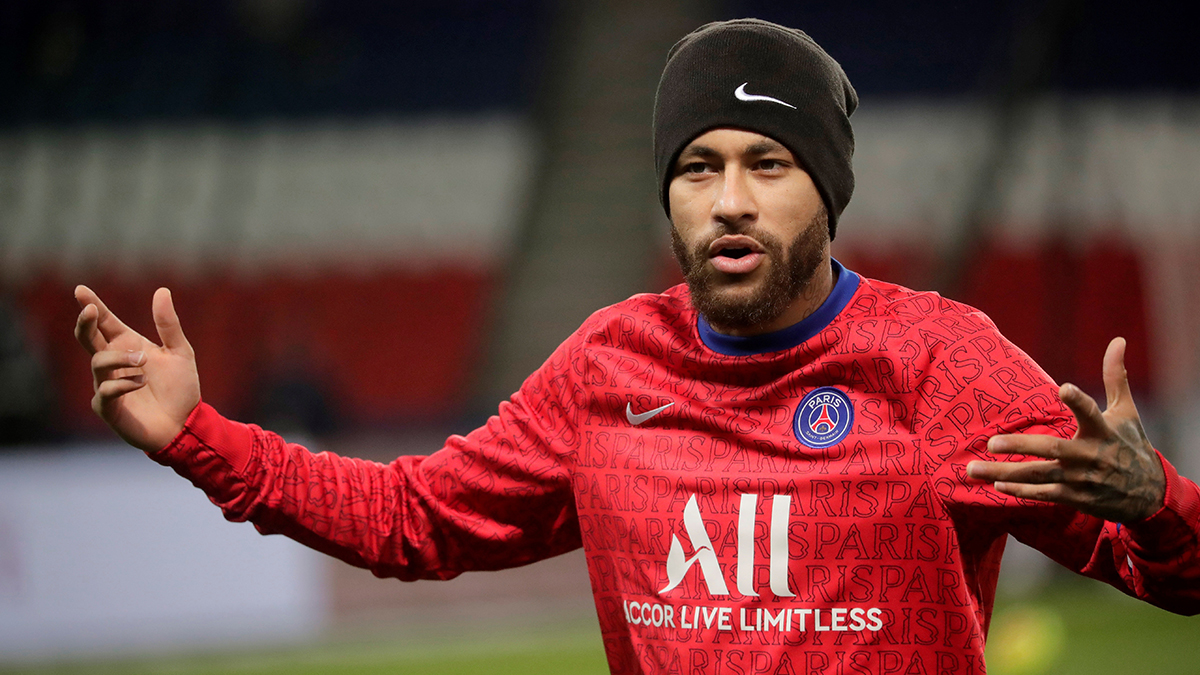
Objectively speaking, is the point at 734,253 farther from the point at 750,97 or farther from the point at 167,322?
the point at 167,322

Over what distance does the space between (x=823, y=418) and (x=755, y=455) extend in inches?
5.1

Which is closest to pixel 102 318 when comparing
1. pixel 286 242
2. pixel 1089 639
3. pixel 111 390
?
pixel 111 390

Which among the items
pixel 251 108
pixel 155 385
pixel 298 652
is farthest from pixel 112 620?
pixel 251 108

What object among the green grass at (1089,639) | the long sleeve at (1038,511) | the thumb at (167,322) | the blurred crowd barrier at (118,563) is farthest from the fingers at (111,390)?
the blurred crowd barrier at (118,563)

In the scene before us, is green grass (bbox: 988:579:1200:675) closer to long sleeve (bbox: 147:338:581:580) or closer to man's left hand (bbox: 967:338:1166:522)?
long sleeve (bbox: 147:338:581:580)

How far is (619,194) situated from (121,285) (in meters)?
5.50

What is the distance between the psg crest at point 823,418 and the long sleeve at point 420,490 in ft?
1.52

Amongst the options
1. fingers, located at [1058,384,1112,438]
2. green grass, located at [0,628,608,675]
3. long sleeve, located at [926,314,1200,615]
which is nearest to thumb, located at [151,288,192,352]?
long sleeve, located at [926,314,1200,615]

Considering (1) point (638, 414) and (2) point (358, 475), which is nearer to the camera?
(1) point (638, 414)

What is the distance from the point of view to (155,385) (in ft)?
7.66

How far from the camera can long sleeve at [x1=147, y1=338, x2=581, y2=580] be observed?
7.62ft

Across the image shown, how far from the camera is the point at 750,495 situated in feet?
7.00

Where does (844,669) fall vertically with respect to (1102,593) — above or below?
above

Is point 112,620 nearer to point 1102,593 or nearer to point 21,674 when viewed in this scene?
point 21,674
